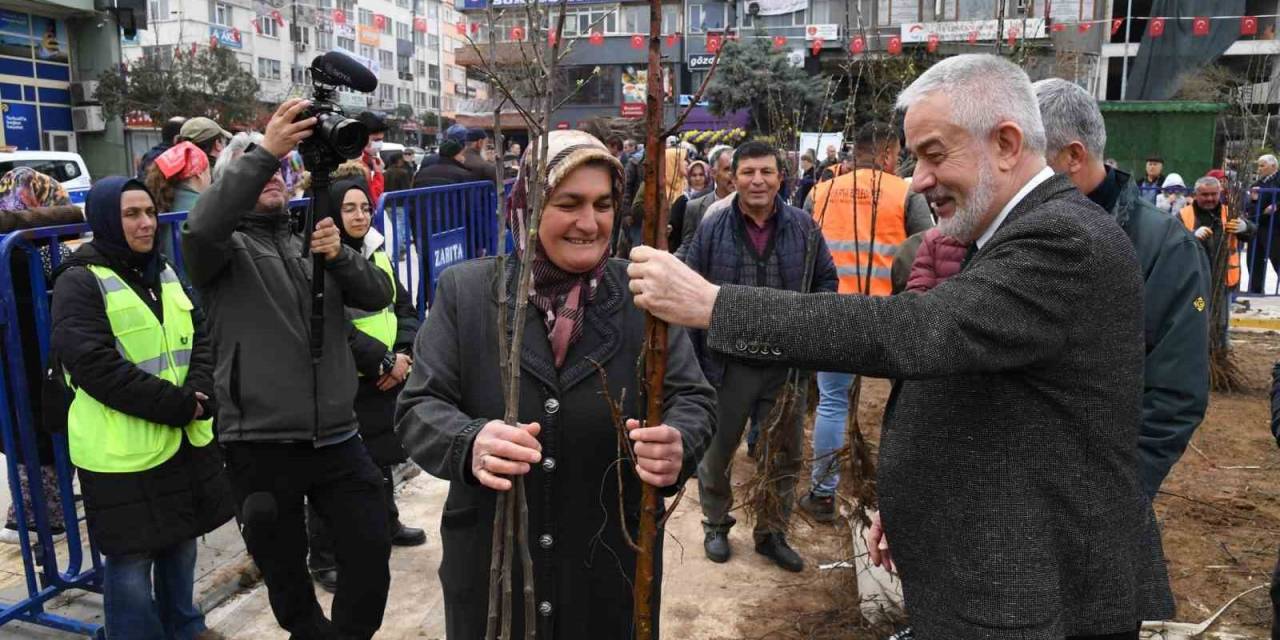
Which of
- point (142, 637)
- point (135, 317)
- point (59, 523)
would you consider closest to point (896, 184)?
point (135, 317)

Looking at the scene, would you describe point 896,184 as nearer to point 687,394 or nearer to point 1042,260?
point 687,394

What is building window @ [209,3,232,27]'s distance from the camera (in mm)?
52406

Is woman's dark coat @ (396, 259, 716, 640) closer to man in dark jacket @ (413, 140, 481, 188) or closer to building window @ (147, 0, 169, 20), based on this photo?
man in dark jacket @ (413, 140, 481, 188)

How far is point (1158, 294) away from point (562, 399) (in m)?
1.48

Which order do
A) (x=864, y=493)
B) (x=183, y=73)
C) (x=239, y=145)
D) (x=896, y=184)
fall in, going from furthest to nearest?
(x=183, y=73)
(x=896, y=184)
(x=864, y=493)
(x=239, y=145)

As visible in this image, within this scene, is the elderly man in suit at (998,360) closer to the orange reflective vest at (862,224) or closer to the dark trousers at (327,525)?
the dark trousers at (327,525)

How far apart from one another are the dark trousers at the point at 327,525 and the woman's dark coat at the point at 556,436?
1.10 metres

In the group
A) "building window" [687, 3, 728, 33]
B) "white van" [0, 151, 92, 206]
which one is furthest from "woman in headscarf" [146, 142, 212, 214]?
"building window" [687, 3, 728, 33]

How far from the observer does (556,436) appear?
1.95 meters

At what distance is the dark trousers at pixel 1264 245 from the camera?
1068cm

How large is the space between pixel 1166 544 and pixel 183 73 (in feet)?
113

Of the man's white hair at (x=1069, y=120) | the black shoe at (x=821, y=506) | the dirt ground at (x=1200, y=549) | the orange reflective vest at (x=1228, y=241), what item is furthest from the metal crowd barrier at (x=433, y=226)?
the orange reflective vest at (x=1228, y=241)

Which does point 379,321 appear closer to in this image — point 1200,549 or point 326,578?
point 326,578

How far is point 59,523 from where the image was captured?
4.24m
